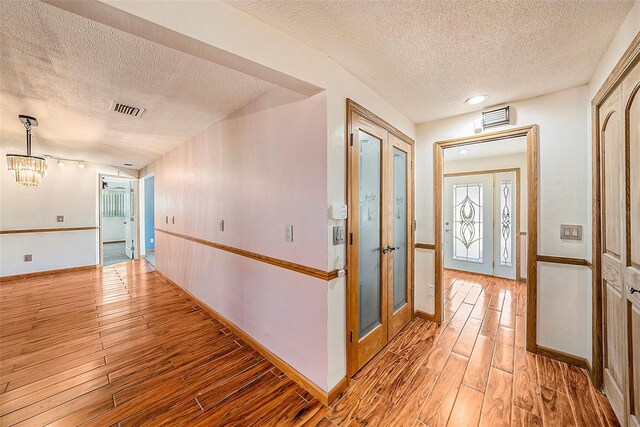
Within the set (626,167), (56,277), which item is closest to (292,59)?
(626,167)

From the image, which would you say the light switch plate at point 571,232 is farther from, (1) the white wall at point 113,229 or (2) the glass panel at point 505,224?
(1) the white wall at point 113,229

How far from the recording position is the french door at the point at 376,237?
191 centimetres

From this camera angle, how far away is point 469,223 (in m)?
5.08

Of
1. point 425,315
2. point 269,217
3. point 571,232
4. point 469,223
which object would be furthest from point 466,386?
point 469,223

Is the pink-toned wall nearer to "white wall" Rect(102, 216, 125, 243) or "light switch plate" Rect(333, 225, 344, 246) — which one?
"light switch plate" Rect(333, 225, 344, 246)

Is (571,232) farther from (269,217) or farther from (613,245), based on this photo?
(269,217)

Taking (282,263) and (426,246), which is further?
(426,246)

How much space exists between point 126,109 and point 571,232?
4.41m

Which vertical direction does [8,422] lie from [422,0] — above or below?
below

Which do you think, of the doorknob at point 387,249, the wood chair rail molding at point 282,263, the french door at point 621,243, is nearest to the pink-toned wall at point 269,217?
the wood chair rail molding at point 282,263

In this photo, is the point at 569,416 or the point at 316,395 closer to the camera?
the point at 569,416

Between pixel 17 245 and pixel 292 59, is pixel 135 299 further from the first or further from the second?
pixel 292 59

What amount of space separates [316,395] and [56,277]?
232 inches

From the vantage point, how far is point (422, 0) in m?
1.22
